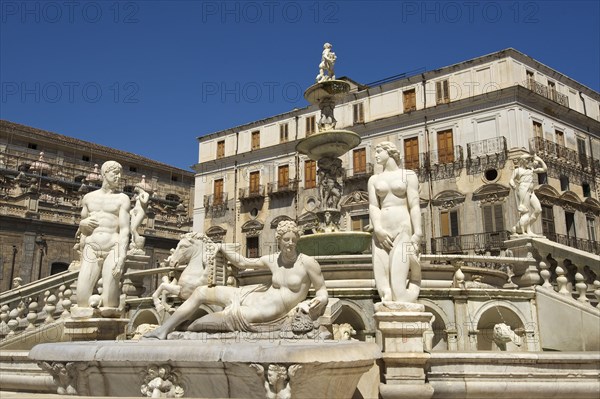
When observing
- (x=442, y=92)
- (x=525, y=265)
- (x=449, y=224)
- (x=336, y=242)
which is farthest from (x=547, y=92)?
(x=525, y=265)

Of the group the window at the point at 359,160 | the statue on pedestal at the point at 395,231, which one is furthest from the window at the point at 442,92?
the statue on pedestal at the point at 395,231

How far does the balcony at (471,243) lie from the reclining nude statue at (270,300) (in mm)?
26110

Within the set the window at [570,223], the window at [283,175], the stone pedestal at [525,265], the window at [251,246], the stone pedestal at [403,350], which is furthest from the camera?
the window at [251,246]

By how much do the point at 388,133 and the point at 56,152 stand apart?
26051 millimetres

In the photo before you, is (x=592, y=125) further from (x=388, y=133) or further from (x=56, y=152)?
(x=56, y=152)

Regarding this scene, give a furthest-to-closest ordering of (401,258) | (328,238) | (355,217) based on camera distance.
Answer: (355,217)
(328,238)
(401,258)

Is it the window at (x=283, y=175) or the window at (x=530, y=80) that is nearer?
the window at (x=530, y=80)

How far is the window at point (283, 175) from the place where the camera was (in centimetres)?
3982

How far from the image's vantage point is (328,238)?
11.5m

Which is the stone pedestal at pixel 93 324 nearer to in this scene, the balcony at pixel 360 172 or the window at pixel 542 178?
the balcony at pixel 360 172

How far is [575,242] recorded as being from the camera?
31312 mm

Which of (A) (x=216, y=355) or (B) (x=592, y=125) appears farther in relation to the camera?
(B) (x=592, y=125)

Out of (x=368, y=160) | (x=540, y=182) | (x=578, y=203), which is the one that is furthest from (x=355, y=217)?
(x=578, y=203)

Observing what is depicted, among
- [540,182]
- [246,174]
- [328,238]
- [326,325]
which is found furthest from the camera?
[246,174]
